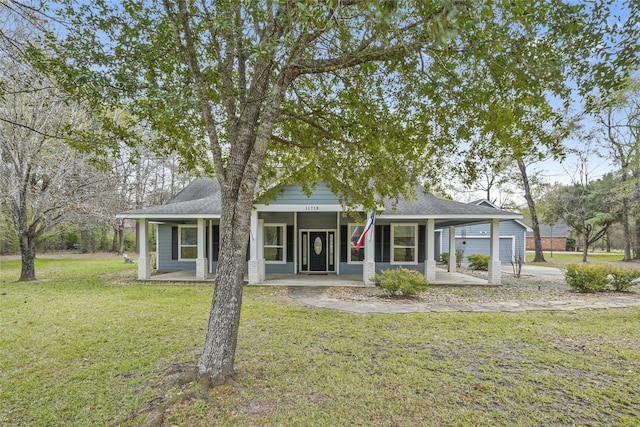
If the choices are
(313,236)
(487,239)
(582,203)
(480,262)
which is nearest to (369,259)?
(313,236)

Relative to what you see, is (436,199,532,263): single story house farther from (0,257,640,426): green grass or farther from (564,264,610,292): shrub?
(0,257,640,426): green grass

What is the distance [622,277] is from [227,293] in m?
11.9

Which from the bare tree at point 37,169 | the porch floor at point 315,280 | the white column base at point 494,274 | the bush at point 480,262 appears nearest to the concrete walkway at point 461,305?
the porch floor at point 315,280

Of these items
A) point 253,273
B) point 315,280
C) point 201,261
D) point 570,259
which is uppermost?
point 201,261

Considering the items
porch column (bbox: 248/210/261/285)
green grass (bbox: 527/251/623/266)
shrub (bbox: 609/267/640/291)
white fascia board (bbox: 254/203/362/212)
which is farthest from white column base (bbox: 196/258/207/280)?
green grass (bbox: 527/251/623/266)

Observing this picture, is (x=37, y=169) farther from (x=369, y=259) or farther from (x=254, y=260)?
(x=369, y=259)

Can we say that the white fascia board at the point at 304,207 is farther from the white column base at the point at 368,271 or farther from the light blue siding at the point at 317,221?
the light blue siding at the point at 317,221

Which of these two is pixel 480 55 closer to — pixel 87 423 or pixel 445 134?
pixel 445 134

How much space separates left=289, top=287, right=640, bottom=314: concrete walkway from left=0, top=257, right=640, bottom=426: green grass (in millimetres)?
513

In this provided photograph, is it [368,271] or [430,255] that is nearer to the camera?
[368,271]

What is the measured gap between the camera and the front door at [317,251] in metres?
13.5

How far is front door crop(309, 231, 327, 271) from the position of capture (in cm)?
1348

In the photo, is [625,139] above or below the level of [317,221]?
above

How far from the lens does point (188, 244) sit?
47.7 ft
